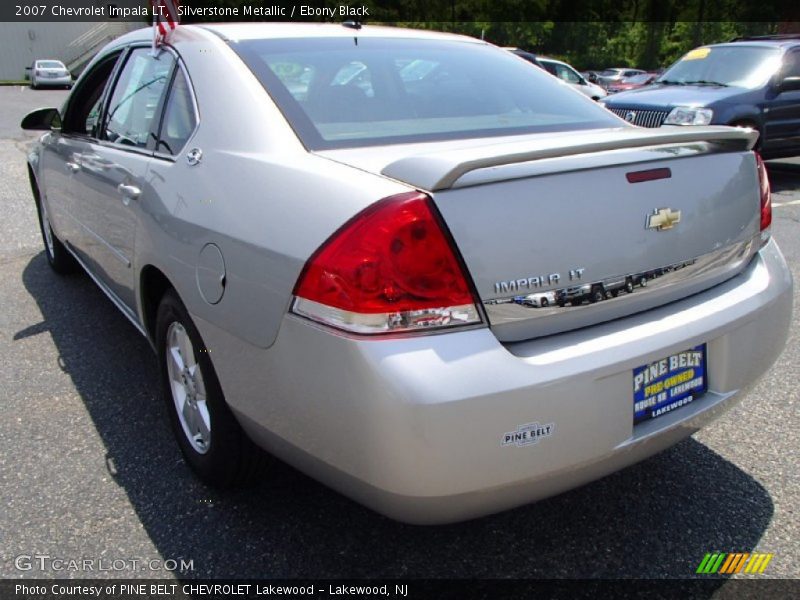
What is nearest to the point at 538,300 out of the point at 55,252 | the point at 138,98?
the point at 138,98

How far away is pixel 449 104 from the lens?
100 inches

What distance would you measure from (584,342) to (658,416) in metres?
0.36

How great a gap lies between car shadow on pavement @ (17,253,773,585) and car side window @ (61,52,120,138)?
5.62 feet

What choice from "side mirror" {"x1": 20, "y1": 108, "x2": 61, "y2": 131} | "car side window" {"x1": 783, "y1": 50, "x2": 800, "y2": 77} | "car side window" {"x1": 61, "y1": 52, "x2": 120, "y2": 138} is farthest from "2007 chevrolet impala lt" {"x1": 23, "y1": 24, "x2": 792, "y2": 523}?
"car side window" {"x1": 783, "y1": 50, "x2": 800, "y2": 77}

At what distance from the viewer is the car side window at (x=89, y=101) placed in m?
3.54

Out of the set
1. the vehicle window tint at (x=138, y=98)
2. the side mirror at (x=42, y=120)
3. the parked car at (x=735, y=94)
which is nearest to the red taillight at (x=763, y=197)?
the vehicle window tint at (x=138, y=98)

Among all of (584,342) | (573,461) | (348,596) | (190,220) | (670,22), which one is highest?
(670,22)

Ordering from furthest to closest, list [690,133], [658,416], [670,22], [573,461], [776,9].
Result: [670,22]
[776,9]
[690,133]
[658,416]
[573,461]

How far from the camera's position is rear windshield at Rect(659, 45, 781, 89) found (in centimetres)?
873

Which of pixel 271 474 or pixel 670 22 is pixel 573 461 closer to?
pixel 271 474

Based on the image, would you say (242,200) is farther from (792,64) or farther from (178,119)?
(792,64)

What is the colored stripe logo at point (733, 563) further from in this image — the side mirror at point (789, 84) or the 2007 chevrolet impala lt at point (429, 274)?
the side mirror at point (789, 84)

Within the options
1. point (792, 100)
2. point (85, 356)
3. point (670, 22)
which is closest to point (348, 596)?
point (85, 356)

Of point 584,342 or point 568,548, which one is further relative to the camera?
point 568,548
